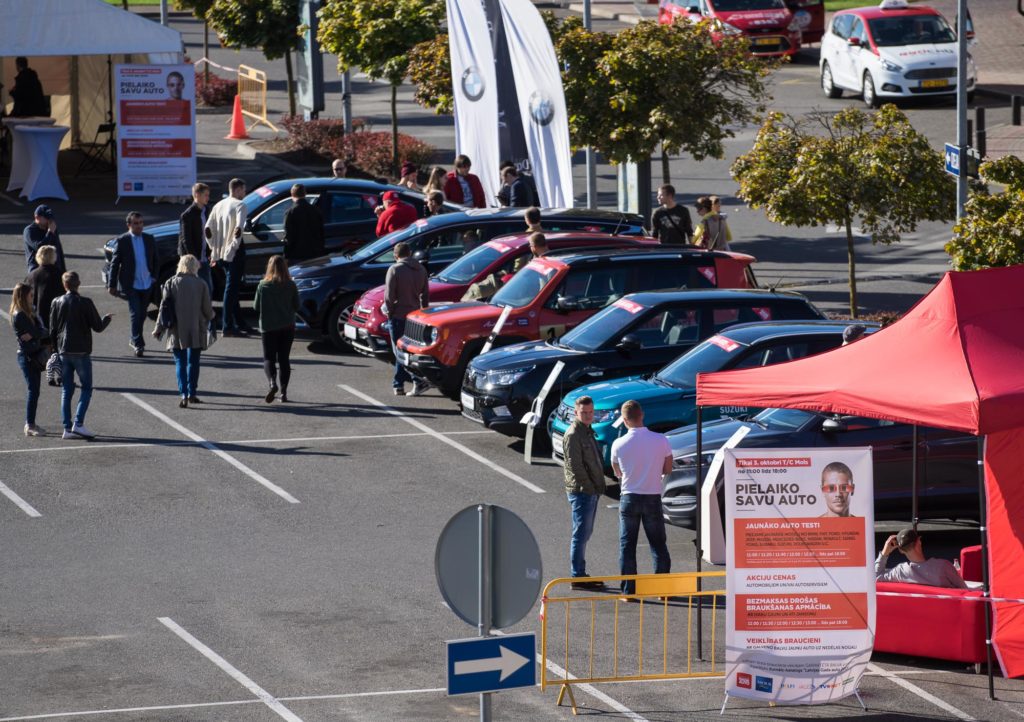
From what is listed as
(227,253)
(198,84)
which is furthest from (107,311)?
(198,84)

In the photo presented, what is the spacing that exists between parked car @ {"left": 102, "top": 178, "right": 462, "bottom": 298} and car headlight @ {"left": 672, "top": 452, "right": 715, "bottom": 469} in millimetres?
9758

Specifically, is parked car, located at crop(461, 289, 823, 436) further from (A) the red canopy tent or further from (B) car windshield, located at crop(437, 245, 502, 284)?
(A) the red canopy tent

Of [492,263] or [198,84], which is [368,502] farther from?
[198,84]

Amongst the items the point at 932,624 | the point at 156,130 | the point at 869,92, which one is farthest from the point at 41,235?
the point at 869,92

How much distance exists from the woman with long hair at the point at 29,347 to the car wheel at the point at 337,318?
468 centimetres

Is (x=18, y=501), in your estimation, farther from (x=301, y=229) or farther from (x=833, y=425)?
(x=301, y=229)

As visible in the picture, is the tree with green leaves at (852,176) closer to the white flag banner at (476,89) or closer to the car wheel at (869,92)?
the white flag banner at (476,89)

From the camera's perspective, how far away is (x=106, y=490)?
1561cm

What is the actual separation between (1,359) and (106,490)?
235 inches

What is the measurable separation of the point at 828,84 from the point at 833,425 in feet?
85.2

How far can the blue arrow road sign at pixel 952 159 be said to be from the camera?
20312mm

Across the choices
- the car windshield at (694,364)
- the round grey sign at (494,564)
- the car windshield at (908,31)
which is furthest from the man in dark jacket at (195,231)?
the car windshield at (908,31)

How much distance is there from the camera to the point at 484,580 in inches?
334

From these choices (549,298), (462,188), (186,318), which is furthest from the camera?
(462,188)
